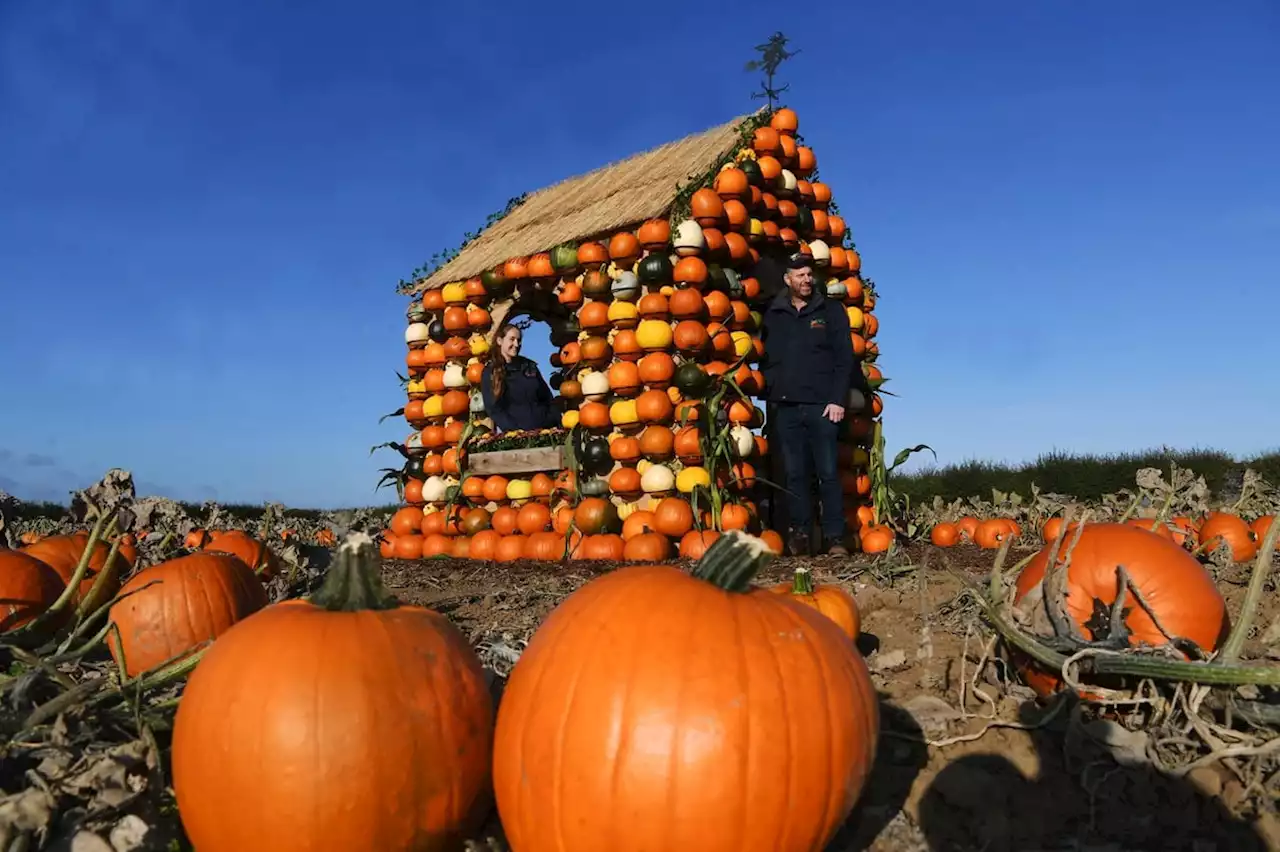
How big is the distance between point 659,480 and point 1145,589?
528 centimetres

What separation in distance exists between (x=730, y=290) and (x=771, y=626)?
6808 millimetres

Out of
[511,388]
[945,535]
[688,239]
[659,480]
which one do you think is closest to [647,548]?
[659,480]

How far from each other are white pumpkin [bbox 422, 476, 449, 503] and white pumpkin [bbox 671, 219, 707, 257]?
3.80 m

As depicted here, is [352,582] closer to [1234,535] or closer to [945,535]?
[1234,535]

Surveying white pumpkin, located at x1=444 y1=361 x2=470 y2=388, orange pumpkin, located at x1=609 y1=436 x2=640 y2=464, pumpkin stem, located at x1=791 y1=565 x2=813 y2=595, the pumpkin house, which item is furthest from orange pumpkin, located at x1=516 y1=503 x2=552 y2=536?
pumpkin stem, located at x1=791 y1=565 x2=813 y2=595

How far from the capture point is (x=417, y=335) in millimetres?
10734

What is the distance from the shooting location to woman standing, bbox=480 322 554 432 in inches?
380

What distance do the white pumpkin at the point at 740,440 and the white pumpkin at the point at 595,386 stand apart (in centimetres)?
126

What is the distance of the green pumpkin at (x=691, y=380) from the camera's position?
7781 mm

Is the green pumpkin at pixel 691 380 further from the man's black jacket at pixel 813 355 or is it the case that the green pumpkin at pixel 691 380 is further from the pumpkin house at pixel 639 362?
the man's black jacket at pixel 813 355

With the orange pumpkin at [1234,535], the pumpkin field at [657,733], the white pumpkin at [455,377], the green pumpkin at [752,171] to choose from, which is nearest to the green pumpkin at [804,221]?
the green pumpkin at [752,171]

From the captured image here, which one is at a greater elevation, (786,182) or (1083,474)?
(786,182)

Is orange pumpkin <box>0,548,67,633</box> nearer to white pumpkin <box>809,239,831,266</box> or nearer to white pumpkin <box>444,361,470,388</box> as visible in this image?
white pumpkin <box>444,361,470,388</box>

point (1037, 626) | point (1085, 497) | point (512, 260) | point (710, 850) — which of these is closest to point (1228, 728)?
point (1037, 626)
